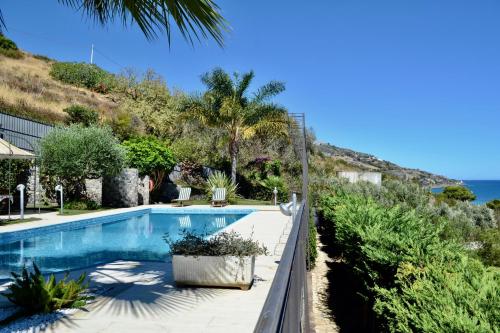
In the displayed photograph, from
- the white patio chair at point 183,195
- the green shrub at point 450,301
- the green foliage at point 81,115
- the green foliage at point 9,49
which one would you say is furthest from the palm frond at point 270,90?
the green foliage at point 9,49

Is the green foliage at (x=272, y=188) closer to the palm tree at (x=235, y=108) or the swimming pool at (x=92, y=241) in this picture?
the palm tree at (x=235, y=108)

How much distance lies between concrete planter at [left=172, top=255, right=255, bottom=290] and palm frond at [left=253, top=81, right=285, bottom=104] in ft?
59.7

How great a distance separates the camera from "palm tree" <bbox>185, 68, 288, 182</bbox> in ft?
71.9

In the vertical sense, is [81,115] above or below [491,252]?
above

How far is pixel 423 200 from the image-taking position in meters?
10.9

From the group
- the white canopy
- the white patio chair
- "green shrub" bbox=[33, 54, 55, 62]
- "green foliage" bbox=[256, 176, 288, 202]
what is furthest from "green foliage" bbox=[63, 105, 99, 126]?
"green shrub" bbox=[33, 54, 55, 62]

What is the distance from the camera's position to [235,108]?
21.7 m

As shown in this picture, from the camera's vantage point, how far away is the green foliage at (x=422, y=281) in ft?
7.24

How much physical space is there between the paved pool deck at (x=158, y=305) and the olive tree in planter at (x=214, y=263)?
13 cm

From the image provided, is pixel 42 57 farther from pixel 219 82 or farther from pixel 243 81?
pixel 243 81

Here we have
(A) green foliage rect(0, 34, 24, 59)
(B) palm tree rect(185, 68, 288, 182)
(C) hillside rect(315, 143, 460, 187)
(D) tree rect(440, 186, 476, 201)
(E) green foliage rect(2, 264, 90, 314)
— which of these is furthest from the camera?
(C) hillside rect(315, 143, 460, 187)

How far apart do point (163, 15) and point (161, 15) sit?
9cm

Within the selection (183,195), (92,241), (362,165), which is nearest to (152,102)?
(183,195)

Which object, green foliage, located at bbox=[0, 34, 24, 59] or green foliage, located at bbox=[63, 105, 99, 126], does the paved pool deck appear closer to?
green foliage, located at bbox=[63, 105, 99, 126]
